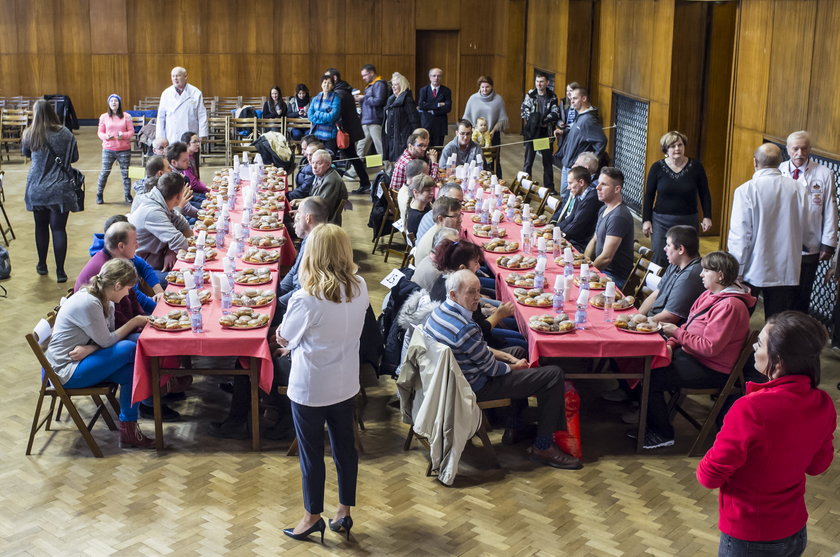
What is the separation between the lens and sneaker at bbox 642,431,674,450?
20.9 feet

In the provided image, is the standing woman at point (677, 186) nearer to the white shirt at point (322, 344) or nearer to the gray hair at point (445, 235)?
the gray hair at point (445, 235)

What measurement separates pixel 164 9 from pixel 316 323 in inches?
693

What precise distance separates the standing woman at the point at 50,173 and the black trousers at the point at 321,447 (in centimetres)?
557

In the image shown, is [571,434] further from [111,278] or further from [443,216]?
[111,278]

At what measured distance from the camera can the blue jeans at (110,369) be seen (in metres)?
6.06

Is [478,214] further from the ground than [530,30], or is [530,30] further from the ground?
[530,30]

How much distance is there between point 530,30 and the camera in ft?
63.9

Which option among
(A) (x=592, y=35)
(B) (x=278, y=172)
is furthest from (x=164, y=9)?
(B) (x=278, y=172)

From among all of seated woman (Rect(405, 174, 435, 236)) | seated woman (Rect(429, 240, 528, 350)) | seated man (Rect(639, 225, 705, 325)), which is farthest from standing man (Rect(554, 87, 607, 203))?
seated woman (Rect(429, 240, 528, 350))

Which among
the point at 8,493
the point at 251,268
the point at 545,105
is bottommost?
the point at 8,493

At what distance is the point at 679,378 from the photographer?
6.26 m

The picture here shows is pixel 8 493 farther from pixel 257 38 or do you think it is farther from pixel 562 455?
pixel 257 38

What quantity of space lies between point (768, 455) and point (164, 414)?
4428 millimetres

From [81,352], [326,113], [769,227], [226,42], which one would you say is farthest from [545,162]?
[226,42]
